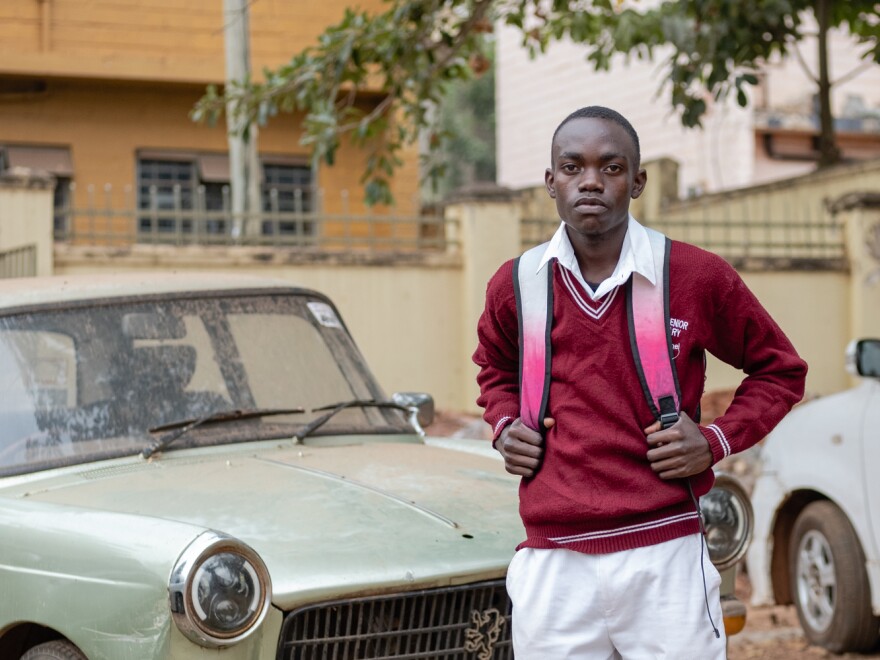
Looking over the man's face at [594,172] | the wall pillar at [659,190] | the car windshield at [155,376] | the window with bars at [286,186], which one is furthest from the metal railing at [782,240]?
the man's face at [594,172]

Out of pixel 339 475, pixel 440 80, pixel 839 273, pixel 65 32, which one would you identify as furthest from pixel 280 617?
pixel 65 32

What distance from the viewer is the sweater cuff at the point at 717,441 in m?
2.66

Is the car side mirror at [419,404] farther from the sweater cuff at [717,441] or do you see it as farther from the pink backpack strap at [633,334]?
the sweater cuff at [717,441]

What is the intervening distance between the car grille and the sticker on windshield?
173 cm

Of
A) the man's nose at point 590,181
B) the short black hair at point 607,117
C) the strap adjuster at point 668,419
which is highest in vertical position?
the short black hair at point 607,117

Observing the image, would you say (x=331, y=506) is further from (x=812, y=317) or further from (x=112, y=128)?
(x=112, y=128)

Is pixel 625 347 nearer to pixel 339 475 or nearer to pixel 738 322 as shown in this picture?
pixel 738 322

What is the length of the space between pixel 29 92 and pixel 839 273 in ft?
31.1

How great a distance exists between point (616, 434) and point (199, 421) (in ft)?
5.83

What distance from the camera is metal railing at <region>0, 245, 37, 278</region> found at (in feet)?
31.7

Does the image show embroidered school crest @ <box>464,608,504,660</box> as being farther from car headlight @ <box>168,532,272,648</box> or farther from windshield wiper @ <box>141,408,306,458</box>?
windshield wiper @ <box>141,408,306,458</box>

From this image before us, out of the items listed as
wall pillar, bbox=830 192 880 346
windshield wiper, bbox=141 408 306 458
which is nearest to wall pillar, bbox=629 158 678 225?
wall pillar, bbox=830 192 880 346

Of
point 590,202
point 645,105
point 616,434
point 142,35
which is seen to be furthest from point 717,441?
point 645,105

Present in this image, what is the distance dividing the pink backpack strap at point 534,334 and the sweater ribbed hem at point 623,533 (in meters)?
0.21
